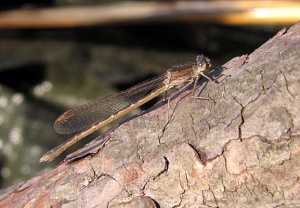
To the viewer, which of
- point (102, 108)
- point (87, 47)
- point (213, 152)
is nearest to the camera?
point (213, 152)

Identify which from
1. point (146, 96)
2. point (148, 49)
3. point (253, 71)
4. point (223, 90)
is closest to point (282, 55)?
point (253, 71)

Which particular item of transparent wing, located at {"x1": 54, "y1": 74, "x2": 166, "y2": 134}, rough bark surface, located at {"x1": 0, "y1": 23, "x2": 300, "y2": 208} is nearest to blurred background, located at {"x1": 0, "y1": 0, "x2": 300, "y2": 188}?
transparent wing, located at {"x1": 54, "y1": 74, "x2": 166, "y2": 134}

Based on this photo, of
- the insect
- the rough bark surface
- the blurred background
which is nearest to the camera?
the rough bark surface

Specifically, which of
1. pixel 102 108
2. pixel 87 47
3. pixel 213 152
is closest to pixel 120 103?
pixel 102 108

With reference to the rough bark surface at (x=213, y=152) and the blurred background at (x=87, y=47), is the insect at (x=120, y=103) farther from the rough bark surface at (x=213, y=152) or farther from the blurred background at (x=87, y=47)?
the blurred background at (x=87, y=47)

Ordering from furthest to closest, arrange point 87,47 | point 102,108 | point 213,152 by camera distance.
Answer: point 87,47 → point 102,108 → point 213,152

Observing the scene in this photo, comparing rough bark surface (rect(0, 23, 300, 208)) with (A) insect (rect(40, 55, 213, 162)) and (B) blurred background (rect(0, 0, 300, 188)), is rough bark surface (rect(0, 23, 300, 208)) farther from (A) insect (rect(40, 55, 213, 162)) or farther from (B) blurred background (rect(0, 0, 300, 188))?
(B) blurred background (rect(0, 0, 300, 188))

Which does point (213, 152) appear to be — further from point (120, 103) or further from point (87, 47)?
point (87, 47)

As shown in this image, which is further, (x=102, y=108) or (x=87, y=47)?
(x=87, y=47)
